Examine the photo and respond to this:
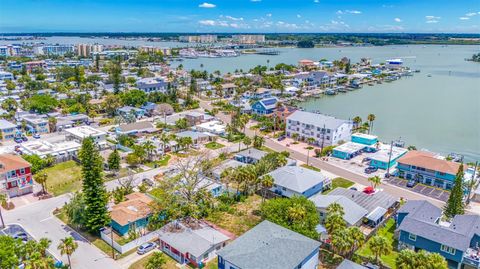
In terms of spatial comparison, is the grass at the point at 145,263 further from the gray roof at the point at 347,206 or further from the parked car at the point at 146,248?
the gray roof at the point at 347,206

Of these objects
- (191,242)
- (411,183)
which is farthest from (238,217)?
(411,183)

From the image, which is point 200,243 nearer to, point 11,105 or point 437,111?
point 11,105

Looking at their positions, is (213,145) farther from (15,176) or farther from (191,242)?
(191,242)

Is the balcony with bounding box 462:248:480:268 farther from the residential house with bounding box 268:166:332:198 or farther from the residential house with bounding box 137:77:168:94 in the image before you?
the residential house with bounding box 137:77:168:94

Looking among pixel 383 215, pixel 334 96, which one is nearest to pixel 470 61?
pixel 334 96

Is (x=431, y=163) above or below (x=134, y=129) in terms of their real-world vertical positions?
above

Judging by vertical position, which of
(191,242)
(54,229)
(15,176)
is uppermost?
(15,176)

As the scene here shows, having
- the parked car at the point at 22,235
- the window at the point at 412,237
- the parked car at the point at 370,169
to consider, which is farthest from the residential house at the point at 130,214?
the parked car at the point at 370,169
